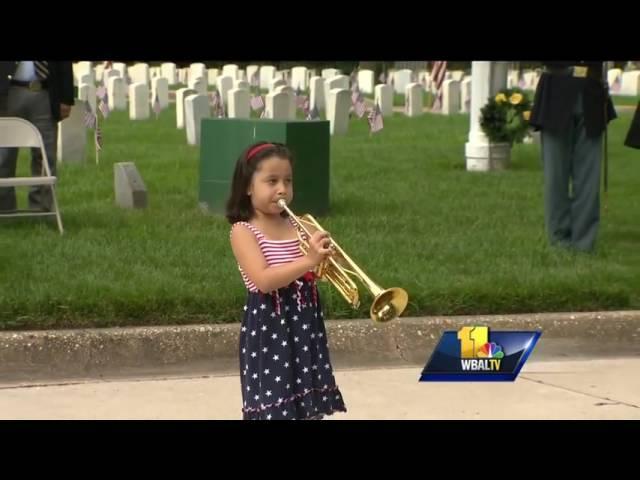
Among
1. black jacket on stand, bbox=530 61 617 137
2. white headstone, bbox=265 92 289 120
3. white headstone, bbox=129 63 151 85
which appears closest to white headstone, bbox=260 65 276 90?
white headstone, bbox=129 63 151 85

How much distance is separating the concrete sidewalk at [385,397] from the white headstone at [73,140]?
877cm

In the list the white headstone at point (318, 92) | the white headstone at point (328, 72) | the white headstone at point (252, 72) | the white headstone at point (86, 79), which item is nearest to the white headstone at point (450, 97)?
the white headstone at point (318, 92)

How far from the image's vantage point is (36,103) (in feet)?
33.7

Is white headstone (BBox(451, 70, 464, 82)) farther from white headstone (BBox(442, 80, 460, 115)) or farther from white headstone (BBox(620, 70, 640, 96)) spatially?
white headstone (BBox(442, 80, 460, 115))

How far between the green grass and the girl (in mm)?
2470

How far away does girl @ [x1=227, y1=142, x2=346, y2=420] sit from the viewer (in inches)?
180

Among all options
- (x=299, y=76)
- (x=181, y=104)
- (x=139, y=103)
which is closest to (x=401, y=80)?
(x=299, y=76)

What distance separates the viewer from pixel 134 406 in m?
6.04

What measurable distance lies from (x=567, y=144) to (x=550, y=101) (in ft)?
0.95

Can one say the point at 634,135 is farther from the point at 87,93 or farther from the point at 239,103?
the point at 87,93

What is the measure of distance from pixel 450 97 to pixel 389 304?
943 inches

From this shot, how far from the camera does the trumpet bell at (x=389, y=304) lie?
14.8ft

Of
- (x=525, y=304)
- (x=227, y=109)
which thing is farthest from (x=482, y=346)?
(x=227, y=109)

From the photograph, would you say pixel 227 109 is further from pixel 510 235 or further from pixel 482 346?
pixel 482 346
